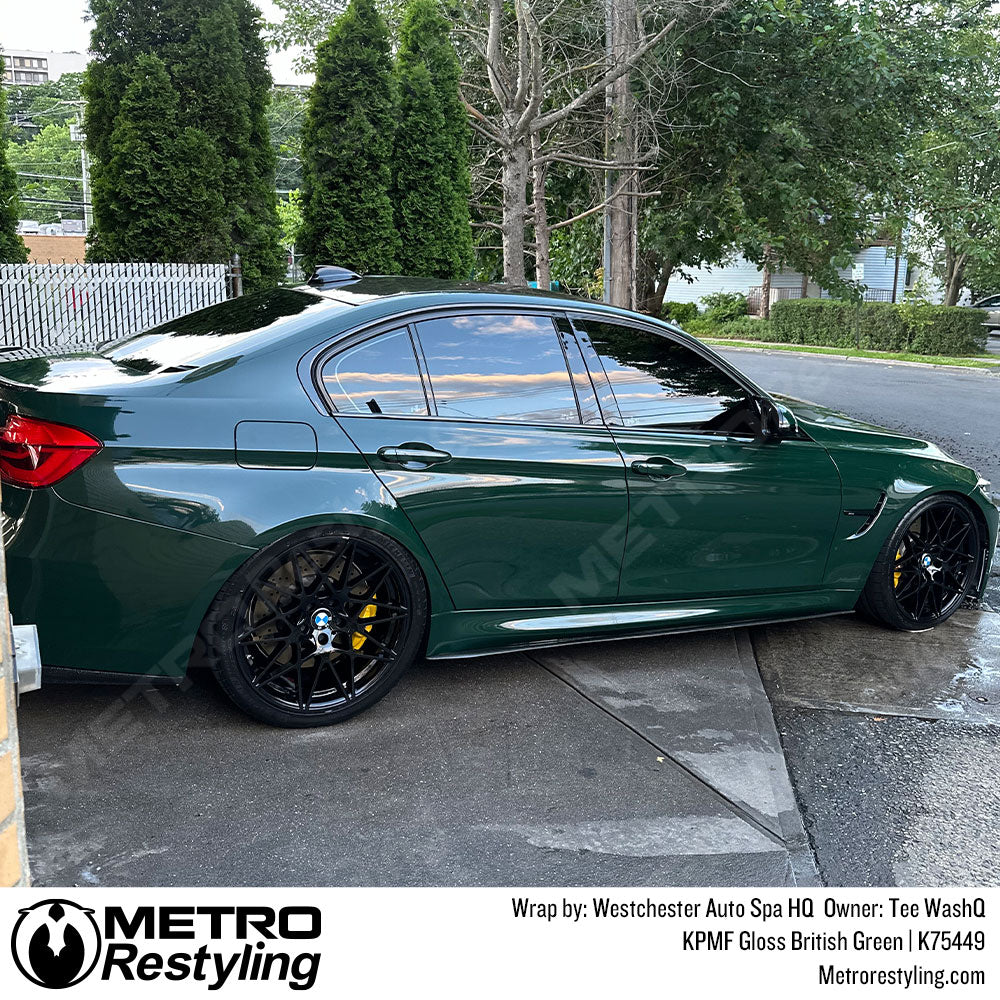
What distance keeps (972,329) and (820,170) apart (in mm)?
15585

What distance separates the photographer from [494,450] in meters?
3.91

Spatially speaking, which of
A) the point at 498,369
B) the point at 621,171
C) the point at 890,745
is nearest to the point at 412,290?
the point at 498,369

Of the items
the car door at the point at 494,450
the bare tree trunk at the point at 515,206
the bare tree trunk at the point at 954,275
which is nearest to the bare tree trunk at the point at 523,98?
the bare tree trunk at the point at 515,206

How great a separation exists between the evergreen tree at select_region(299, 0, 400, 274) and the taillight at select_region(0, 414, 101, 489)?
8.03 meters

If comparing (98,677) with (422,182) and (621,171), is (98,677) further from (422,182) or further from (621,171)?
(621,171)

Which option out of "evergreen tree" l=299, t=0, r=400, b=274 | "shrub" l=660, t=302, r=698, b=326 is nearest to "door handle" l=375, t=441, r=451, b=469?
"evergreen tree" l=299, t=0, r=400, b=274

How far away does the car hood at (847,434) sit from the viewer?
4633 millimetres

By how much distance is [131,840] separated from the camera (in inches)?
120

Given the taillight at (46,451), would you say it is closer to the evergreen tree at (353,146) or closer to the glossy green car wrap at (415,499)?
the glossy green car wrap at (415,499)

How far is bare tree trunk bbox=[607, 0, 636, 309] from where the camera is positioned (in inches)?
429

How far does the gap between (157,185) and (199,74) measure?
48.9 inches
